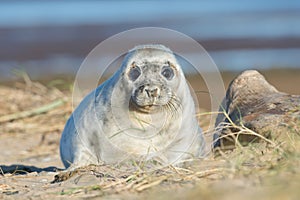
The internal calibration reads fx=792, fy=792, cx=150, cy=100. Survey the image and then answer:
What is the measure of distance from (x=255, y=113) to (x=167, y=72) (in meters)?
0.65

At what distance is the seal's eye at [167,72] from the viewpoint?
15.2 feet

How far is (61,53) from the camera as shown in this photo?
51.4 ft

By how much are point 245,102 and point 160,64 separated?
867mm

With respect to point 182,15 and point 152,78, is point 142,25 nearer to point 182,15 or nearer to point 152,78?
point 182,15

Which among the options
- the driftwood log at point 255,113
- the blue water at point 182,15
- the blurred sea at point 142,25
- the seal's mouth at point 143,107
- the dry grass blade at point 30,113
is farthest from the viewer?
the blue water at point 182,15

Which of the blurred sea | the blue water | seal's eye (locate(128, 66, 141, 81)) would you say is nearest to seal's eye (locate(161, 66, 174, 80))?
seal's eye (locate(128, 66, 141, 81))

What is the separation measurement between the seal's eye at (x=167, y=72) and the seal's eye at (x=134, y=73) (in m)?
0.15

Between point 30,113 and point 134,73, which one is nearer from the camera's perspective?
point 134,73

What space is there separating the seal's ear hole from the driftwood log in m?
0.55

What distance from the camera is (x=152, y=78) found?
455 centimetres

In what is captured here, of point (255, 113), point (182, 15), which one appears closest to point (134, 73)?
point (255, 113)

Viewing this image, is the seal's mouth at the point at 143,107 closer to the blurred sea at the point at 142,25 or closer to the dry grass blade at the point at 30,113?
the dry grass blade at the point at 30,113

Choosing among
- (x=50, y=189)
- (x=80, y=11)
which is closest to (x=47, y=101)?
(x=50, y=189)

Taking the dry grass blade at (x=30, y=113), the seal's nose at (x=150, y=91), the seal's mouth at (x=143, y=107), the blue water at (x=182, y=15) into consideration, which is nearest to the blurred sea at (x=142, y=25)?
the blue water at (x=182, y=15)
